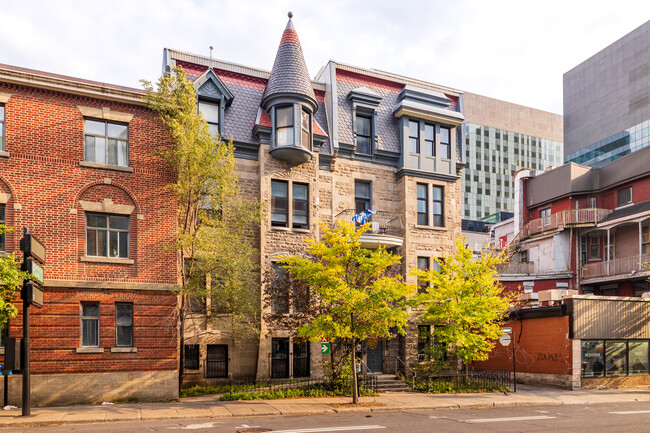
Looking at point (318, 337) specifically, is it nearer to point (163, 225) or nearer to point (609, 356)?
point (163, 225)

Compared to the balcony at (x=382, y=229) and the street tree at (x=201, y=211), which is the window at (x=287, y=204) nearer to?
the balcony at (x=382, y=229)

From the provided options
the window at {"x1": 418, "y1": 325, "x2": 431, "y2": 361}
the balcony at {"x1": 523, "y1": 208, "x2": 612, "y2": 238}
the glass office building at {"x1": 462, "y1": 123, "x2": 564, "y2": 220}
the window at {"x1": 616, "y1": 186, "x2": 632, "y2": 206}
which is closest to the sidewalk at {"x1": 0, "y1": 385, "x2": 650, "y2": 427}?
the window at {"x1": 418, "y1": 325, "x2": 431, "y2": 361}

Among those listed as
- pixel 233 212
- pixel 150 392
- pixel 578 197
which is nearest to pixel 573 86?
pixel 578 197

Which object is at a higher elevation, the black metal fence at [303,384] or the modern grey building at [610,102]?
the modern grey building at [610,102]

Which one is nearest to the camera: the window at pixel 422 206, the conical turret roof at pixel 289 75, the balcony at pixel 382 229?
the conical turret roof at pixel 289 75

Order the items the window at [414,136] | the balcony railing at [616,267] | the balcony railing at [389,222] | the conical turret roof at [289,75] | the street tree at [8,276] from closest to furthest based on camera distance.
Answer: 1. the street tree at [8,276]
2. the conical turret roof at [289,75]
3. the balcony railing at [389,222]
4. the window at [414,136]
5. the balcony railing at [616,267]

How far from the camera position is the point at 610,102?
242 ft

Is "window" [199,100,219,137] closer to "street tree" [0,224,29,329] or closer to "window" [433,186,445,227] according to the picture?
"street tree" [0,224,29,329]

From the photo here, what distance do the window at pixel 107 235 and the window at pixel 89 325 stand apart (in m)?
1.85

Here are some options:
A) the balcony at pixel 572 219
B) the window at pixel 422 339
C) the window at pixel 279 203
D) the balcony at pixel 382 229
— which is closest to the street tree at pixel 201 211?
the window at pixel 279 203

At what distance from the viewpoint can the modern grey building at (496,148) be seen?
11338 centimetres

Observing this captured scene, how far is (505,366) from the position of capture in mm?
27734

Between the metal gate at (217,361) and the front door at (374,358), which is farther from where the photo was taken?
the front door at (374,358)

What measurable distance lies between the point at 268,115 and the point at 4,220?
462 inches
